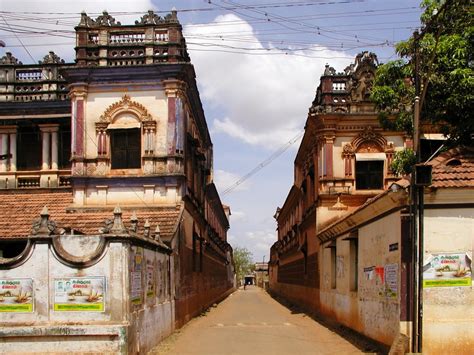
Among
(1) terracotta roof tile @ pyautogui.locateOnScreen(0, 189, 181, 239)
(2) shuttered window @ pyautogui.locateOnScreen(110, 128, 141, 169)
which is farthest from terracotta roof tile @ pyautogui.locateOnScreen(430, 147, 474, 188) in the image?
(2) shuttered window @ pyautogui.locateOnScreen(110, 128, 141, 169)

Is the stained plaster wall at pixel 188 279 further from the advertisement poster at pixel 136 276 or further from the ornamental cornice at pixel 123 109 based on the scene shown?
the advertisement poster at pixel 136 276

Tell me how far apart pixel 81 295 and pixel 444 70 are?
8.70 metres

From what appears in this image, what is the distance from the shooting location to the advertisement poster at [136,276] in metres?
12.4

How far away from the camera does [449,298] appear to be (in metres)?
11.4

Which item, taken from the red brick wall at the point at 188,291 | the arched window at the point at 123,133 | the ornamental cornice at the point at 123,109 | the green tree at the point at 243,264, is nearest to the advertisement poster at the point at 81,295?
the red brick wall at the point at 188,291

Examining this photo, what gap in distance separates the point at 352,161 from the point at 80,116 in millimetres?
10537

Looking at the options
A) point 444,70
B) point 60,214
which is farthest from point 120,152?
point 444,70

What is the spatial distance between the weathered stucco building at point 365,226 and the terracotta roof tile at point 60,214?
518 cm

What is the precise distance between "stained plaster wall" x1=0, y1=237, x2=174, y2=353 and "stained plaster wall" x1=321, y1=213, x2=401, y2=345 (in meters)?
5.06

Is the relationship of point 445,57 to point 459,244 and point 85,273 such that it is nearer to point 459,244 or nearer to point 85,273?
point 459,244

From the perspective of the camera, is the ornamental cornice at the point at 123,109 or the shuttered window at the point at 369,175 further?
the shuttered window at the point at 369,175

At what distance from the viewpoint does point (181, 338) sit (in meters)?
16.7

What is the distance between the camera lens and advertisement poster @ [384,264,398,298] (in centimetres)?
1187

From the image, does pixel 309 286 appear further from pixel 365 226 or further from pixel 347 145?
pixel 365 226
